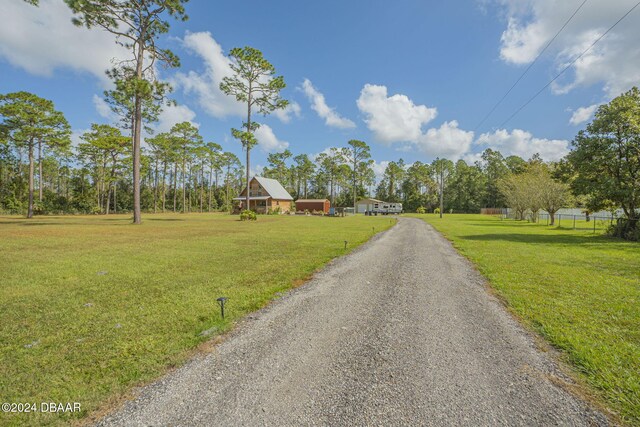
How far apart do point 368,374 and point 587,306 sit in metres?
5.08

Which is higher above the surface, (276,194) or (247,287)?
(276,194)

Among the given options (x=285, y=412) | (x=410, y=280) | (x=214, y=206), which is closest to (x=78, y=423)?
(x=285, y=412)

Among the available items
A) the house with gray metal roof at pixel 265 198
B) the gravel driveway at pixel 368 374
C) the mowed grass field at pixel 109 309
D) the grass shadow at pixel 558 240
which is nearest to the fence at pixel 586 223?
the grass shadow at pixel 558 240

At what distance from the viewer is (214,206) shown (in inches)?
2542

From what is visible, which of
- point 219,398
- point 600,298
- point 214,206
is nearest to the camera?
point 219,398

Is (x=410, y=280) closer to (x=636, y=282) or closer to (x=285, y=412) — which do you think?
(x=285, y=412)

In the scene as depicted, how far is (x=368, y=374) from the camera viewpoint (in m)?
3.02

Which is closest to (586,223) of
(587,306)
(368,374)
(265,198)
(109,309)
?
(587,306)

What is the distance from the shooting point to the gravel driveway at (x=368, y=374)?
2.40m

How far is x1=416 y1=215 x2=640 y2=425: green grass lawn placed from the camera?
3.01 meters

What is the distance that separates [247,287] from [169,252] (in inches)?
218

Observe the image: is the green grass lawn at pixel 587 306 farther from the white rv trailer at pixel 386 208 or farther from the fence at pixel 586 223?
the white rv trailer at pixel 386 208

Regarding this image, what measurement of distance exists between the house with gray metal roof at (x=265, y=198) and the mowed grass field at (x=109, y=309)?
1469 inches

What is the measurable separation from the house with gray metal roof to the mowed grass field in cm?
3731
